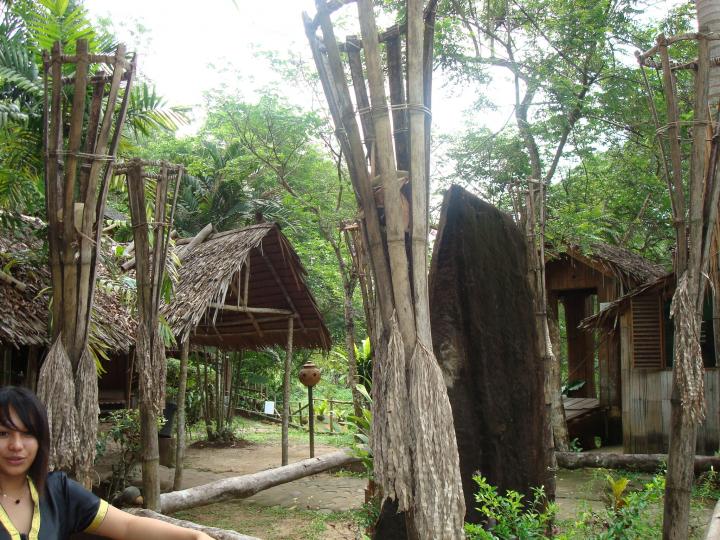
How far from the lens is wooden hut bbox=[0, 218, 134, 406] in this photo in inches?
251

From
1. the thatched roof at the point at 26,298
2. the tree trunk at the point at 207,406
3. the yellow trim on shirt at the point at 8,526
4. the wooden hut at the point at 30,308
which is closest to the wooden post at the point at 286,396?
the wooden hut at the point at 30,308

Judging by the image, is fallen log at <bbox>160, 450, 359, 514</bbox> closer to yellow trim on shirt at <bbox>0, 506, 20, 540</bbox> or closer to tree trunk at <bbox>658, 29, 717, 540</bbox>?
yellow trim on shirt at <bbox>0, 506, 20, 540</bbox>

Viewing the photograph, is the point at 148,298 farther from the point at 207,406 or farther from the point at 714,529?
the point at 207,406

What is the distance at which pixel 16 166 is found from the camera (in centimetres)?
593

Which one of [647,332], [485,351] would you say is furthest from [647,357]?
[485,351]

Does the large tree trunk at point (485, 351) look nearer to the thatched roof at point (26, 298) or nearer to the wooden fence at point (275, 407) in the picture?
the thatched roof at point (26, 298)

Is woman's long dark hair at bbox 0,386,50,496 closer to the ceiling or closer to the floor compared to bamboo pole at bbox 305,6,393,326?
closer to the floor

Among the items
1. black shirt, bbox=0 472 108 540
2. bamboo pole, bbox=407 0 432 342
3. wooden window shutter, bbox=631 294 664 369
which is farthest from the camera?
wooden window shutter, bbox=631 294 664 369

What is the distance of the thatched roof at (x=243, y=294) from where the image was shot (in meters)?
8.48

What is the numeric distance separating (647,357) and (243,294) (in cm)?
627

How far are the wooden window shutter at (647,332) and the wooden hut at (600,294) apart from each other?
1.76ft

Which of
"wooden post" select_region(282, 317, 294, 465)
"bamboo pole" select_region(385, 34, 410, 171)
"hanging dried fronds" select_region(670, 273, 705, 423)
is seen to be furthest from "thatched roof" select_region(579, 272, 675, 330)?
"bamboo pole" select_region(385, 34, 410, 171)

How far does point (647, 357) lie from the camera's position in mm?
10125

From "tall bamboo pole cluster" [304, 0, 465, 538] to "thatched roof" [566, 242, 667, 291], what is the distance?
29.8 feet
